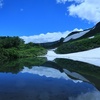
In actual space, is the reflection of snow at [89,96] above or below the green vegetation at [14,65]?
below

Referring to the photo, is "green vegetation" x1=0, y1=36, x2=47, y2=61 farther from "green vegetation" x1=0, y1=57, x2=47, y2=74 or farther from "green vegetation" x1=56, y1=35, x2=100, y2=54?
"green vegetation" x1=0, y1=57, x2=47, y2=74

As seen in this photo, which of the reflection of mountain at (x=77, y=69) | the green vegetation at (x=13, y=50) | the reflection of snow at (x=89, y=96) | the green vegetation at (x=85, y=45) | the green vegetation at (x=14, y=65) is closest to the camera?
the reflection of snow at (x=89, y=96)

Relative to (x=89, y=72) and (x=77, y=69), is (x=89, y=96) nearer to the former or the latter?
(x=89, y=72)

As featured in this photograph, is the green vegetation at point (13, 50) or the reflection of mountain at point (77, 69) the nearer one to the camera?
the reflection of mountain at point (77, 69)

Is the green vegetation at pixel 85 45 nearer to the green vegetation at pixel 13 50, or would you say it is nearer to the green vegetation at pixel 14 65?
the green vegetation at pixel 13 50

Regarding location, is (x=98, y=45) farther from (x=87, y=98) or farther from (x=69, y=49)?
(x=87, y=98)

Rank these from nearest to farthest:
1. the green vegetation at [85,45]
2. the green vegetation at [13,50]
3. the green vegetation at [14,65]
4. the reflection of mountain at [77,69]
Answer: the reflection of mountain at [77,69] → the green vegetation at [14,65] → the green vegetation at [13,50] → the green vegetation at [85,45]

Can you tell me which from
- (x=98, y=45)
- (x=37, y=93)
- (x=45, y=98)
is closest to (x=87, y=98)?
(x=45, y=98)

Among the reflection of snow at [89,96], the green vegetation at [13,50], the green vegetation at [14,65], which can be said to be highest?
the green vegetation at [13,50]

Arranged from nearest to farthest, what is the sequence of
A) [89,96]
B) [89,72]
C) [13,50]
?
1. [89,96]
2. [89,72]
3. [13,50]

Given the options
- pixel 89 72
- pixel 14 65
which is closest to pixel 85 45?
pixel 14 65

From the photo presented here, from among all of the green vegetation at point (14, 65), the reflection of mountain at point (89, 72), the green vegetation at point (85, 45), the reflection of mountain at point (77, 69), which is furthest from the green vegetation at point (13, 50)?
the reflection of mountain at point (89, 72)

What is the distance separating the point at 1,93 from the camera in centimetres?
1162

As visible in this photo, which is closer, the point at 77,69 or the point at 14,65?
the point at 77,69
